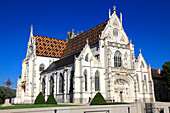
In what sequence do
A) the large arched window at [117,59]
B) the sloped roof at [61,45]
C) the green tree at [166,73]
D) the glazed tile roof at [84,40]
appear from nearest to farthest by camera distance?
the large arched window at [117,59]
the glazed tile roof at [84,40]
the green tree at [166,73]
the sloped roof at [61,45]

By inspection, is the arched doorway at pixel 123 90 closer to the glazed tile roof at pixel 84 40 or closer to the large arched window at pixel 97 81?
the large arched window at pixel 97 81

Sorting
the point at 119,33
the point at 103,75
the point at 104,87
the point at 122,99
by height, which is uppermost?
the point at 119,33

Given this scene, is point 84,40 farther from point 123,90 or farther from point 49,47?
point 123,90

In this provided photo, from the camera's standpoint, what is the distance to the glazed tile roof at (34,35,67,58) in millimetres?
51622

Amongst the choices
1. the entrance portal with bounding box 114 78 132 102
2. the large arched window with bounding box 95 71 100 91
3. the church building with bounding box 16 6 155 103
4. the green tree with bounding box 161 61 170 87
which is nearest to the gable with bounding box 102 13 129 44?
the church building with bounding box 16 6 155 103

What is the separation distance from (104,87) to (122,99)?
15.4 ft

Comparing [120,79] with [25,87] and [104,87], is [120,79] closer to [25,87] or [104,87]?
[104,87]

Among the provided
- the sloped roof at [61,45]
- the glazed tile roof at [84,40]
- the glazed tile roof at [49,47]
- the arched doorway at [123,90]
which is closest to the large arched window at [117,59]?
the arched doorway at [123,90]

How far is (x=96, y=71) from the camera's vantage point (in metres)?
37.7

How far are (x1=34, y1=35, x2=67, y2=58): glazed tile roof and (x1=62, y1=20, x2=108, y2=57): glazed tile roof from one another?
1.79m

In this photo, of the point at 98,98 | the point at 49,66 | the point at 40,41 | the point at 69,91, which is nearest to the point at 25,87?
the point at 49,66

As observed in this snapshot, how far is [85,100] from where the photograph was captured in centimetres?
3497

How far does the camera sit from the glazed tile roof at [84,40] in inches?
1690

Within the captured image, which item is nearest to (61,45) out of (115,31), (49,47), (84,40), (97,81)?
(49,47)
